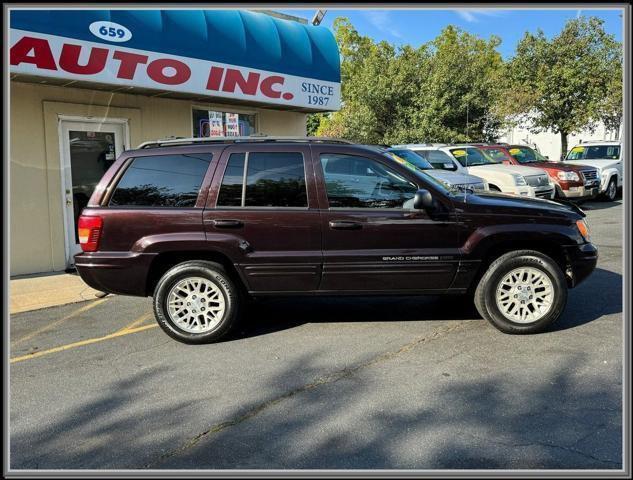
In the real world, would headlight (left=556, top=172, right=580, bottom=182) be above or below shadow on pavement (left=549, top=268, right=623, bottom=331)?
above

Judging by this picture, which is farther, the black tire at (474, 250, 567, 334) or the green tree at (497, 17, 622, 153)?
the green tree at (497, 17, 622, 153)

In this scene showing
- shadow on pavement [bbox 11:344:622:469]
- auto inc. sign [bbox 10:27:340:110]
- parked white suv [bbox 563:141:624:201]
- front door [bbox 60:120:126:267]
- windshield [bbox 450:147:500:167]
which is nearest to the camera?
shadow on pavement [bbox 11:344:622:469]

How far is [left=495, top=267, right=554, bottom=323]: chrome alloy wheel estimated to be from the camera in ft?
16.8

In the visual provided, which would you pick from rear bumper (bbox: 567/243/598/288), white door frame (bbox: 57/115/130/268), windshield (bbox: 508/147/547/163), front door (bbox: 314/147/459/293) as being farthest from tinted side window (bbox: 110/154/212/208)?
windshield (bbox: 508/147/547/163)

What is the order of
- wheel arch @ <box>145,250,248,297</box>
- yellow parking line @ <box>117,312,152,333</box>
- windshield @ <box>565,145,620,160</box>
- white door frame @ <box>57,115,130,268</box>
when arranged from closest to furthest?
wheel arch @ <box>145,250,248,297</box> < yellow parking line @ <box>117,312,152,333</box> < white door frame @ <box>57,115,130,268</box> < windshield @ <box>565,145,620,160</box>

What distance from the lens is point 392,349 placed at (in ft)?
16.0

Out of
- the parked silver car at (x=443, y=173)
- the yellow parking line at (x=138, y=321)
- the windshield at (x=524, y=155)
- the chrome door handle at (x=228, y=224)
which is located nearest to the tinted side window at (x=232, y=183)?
the chrome door handle at (x=228, y=224)

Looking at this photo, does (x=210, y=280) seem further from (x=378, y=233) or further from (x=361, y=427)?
(x=361, y=427)

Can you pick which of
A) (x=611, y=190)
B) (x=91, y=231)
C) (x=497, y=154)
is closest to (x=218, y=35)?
(x=91, y=231)

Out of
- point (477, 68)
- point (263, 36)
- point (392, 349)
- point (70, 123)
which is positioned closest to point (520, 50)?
point (477, 68)

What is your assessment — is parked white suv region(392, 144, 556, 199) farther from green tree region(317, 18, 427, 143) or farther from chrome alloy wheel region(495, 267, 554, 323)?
green tree region(317, 18, 427, 143)

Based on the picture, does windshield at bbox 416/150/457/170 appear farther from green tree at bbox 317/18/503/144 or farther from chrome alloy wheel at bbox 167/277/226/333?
green tree at bbox 317/18/503/144

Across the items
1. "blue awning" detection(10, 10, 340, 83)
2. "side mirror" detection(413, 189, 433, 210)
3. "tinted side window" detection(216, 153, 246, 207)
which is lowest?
"side mirror" detection(413, 189, 433, 210)

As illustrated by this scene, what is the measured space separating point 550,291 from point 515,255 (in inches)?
18.4
